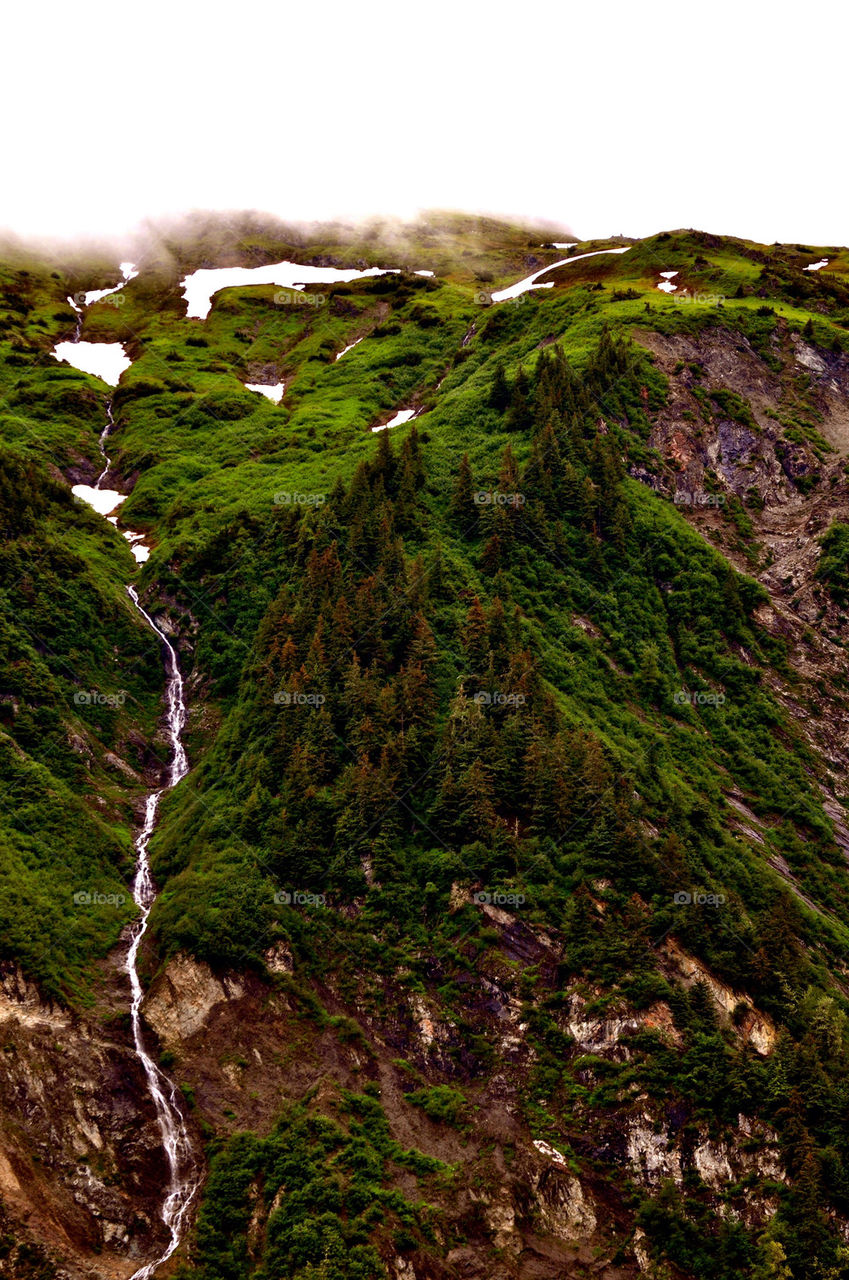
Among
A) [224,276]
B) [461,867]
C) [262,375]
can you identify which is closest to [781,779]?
[461,867]

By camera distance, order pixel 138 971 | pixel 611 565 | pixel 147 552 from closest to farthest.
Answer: pixel 138 971 → pixel 611 565 → pixel 147 552

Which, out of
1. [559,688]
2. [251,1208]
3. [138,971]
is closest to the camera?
[251,1208]

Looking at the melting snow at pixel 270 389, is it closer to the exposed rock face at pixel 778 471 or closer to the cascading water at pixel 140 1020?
the exposed rock face at pixel 778 471

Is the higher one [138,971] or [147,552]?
[147,552]

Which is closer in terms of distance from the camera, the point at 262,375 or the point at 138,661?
the point at 138,661

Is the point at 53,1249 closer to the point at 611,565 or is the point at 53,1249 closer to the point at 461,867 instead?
the point at 461,867

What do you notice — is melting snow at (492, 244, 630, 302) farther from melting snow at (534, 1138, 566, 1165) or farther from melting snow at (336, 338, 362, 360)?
melting snow at (534, 1138, 566, 1165)

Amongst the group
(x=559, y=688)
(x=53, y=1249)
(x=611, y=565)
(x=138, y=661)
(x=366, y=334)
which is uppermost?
(x=366, y=334)

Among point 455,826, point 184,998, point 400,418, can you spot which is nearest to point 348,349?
point 400,418
